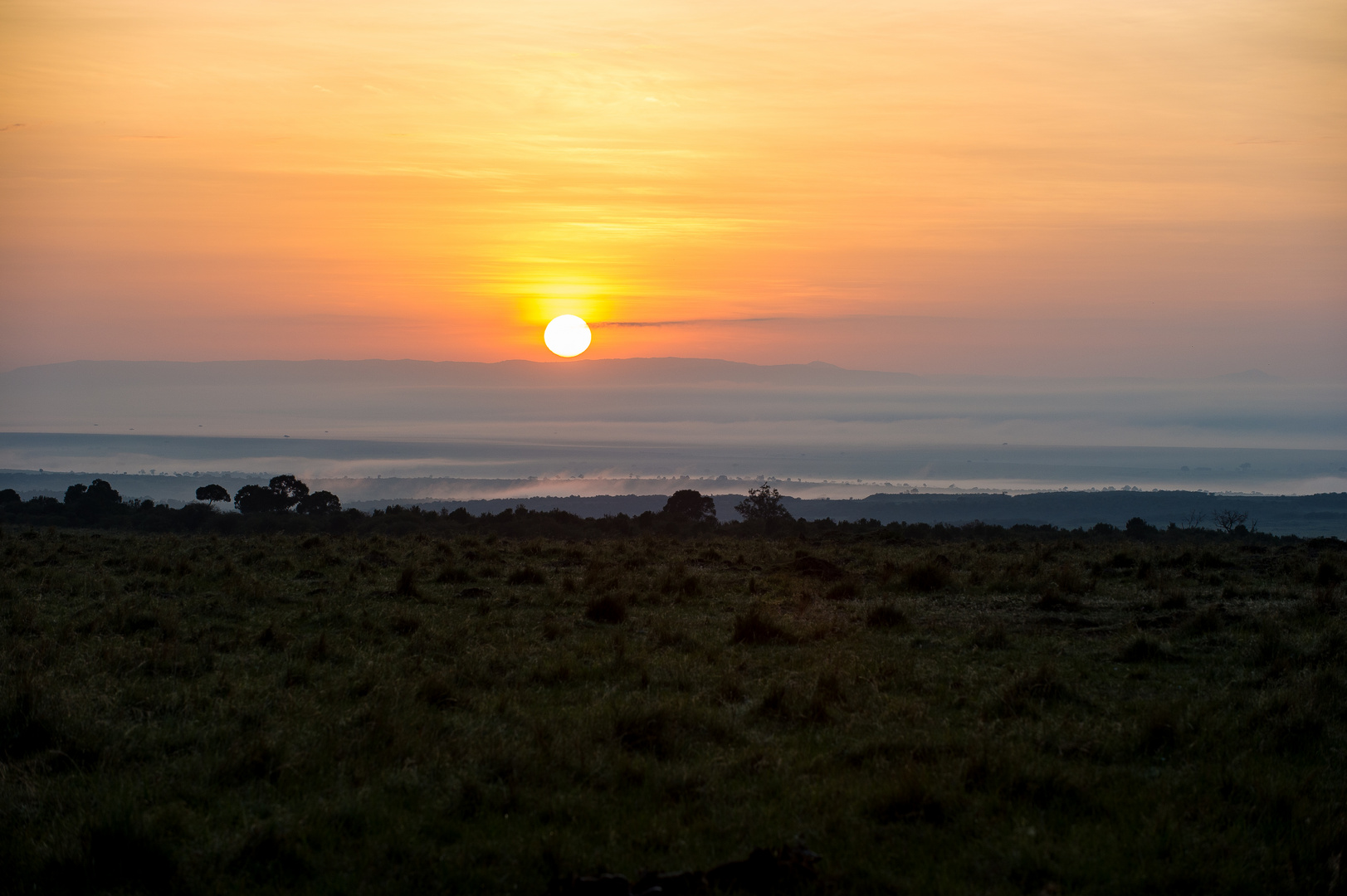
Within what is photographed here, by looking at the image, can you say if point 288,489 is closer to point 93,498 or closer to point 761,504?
point 93,498

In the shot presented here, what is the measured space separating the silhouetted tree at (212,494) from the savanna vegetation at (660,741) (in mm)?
45091

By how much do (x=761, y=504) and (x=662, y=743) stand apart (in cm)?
6196

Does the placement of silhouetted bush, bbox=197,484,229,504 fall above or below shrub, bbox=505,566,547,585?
above

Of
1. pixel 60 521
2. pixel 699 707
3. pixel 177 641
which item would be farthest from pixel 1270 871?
pixel 60 521

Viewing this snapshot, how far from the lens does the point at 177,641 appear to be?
12070mm

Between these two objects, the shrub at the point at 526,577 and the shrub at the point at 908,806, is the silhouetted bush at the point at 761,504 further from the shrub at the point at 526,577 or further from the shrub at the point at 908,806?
the shrub at the point at 908,806

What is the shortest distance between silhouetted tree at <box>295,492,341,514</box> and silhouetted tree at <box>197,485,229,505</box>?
15.0ft

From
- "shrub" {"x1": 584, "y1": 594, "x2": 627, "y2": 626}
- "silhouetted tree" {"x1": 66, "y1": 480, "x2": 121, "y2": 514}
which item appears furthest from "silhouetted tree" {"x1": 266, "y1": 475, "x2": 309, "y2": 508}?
"shrub" {"x1": 584, "y1": 594, "x2": 627, "y2": 626}

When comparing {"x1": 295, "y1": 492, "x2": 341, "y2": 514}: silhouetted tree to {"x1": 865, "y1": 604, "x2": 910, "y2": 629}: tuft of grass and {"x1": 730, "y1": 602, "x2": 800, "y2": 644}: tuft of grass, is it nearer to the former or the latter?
{"x1": 865, "y1": 604, "x2": 910, "y2": 629}: tuft of grass

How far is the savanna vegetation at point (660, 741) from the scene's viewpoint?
19.4 ft

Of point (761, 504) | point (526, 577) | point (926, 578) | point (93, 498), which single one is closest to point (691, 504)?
point (761, 504)

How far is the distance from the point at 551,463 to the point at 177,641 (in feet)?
584

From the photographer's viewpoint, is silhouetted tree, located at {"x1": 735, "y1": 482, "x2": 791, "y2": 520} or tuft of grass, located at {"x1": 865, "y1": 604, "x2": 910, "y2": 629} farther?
silhouetted tree, located at {"x1": 735, "y1": 482, "x2": 791, "y2": 520}

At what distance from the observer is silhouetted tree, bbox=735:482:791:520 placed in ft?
218
